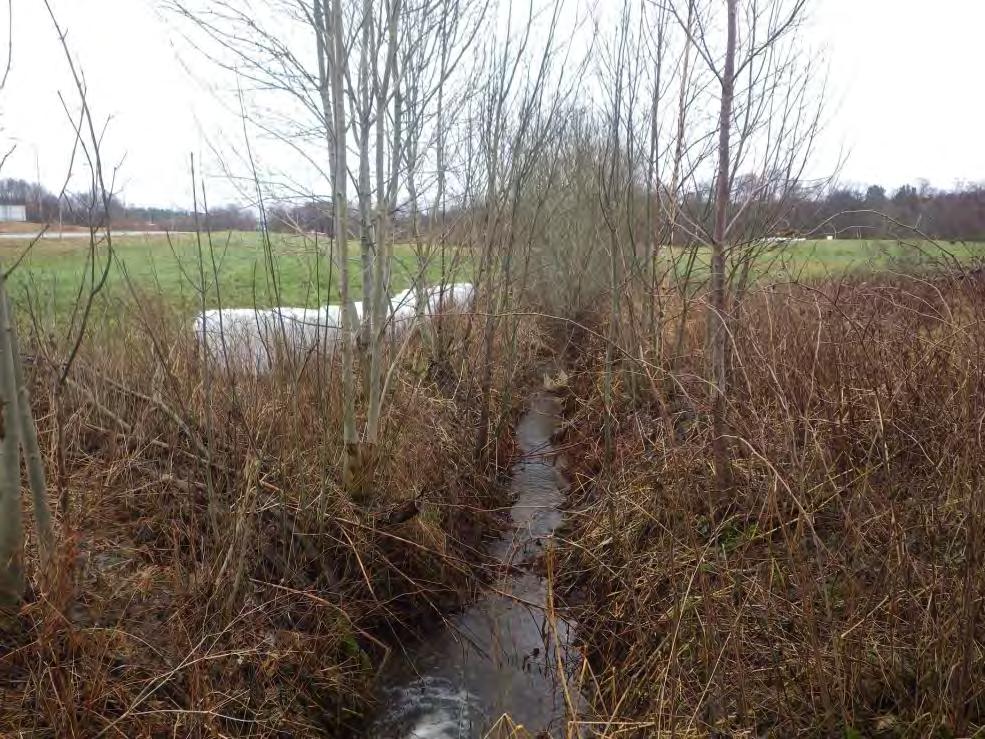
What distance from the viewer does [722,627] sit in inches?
99.7

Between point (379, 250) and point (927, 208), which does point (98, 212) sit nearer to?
point (379, 250)

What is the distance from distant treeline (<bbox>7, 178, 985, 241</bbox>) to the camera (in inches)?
105

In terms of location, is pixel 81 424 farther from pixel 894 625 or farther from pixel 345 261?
pixel 894 625

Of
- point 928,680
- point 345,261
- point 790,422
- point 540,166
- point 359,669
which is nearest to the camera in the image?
point 928,680

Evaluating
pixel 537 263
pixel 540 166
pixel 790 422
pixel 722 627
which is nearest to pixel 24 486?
pixel 722 627

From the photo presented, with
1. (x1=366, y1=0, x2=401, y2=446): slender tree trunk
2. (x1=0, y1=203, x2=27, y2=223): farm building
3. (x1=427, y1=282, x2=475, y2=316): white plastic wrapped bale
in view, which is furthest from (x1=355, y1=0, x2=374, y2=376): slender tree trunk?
(x1=0, y1=203, x2=27, y2=223): farm building

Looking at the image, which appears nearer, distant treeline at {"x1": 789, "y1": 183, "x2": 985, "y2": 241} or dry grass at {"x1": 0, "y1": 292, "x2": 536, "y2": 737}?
dry grass at {"x1": 0, "y1": 292, "x2": 536, "y2": 737}

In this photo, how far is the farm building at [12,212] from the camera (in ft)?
8.90

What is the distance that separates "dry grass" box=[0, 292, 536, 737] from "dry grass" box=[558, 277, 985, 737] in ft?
3.56

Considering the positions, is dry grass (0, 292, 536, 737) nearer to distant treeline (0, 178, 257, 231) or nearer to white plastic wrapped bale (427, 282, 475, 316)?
distant treeline (0, 178, 257, 231)

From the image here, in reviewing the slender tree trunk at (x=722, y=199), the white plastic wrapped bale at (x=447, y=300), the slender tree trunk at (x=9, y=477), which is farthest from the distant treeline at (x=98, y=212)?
the slender tree trunk at (x=722, y=199)

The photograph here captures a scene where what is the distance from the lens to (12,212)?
2746 millimetres

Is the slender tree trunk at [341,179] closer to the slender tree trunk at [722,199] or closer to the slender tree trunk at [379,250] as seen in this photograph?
the slender tree trunk at [379,250]

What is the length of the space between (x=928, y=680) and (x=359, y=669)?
2259mm
